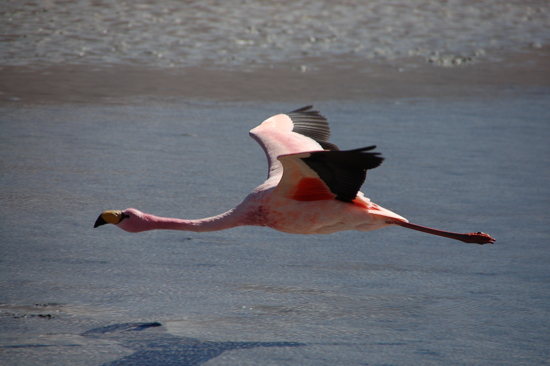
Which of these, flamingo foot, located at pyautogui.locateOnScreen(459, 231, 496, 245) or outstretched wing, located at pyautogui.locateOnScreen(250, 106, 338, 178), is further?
outstretched wing, located at pyautogui.locateOnScreen(250, 106, 338, 178)

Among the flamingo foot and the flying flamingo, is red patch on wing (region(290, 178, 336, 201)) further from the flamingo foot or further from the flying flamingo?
the flamingo foot

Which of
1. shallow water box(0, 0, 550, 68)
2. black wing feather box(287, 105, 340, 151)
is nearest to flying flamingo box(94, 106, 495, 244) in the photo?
black wing feather box(287, 105, 340, 151)

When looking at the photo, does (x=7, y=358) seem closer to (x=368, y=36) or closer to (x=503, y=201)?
(x=503, y=201)

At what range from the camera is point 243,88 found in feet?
28.3

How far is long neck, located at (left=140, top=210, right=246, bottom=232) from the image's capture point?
3.78 metres

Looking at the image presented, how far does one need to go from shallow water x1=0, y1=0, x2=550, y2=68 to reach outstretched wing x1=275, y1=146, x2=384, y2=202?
20.2 ft

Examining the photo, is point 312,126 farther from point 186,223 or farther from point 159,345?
point 159,345

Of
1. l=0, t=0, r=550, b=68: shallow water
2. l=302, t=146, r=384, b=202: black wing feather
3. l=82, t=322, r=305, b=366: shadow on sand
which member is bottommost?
l=82, t=322, r=305, b=366: shadow on sand

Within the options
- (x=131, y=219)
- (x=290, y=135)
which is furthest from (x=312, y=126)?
(x=131, y=219)

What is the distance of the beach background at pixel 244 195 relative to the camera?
333cm

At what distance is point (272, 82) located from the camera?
8883mm

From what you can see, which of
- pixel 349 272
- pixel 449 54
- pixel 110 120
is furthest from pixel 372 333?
pixel 449 54

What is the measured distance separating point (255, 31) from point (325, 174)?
27.9 feet

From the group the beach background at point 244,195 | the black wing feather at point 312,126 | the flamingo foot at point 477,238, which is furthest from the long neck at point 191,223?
the flamingo foot at point 477,238
